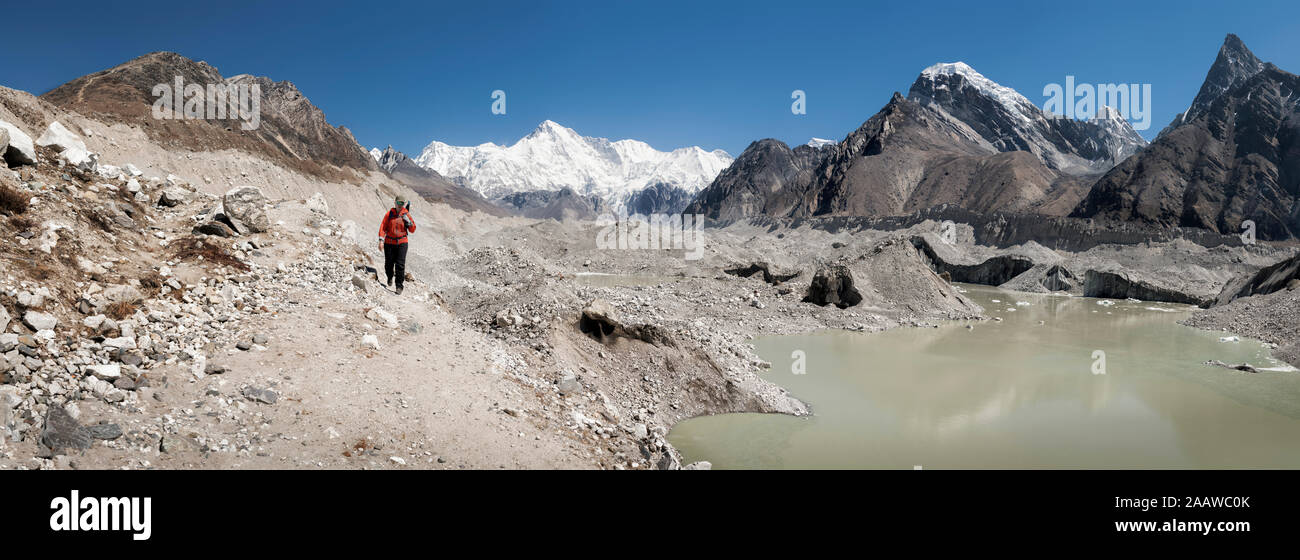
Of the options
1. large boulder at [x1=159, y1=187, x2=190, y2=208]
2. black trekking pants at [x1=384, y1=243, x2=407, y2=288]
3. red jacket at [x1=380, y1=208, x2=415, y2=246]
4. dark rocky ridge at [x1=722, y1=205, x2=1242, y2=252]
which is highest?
dark rocky ridge at [x1=722, y1=205, x2=1242, y2=252]

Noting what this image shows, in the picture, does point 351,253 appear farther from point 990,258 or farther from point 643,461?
point 990,258

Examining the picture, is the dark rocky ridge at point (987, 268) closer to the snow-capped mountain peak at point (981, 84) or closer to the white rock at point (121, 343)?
the white rock at point (121, 343)

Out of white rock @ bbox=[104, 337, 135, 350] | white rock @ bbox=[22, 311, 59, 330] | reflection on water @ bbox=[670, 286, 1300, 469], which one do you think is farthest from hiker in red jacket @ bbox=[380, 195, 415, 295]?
reflection on water @ bbox=[670, 286, 1300, 469]

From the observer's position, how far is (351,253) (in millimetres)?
11625

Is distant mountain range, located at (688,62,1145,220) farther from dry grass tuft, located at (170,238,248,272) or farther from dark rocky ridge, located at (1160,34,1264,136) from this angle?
dry grass tuft, located at (170,238,248,272)

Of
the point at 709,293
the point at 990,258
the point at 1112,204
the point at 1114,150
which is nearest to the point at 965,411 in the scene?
the point at 709,293

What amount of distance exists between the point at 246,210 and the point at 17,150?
2907mm

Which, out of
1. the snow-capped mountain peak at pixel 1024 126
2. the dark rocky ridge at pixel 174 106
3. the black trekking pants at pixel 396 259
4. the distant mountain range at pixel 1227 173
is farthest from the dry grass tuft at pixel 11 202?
the snow-capped mountain peak at pixel 1024 126

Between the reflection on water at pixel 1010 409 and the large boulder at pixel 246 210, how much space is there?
7.93m

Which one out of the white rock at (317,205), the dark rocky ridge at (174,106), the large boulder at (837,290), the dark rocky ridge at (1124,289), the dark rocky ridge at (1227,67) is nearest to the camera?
the white rock at (317,205)

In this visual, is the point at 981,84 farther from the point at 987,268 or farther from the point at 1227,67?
the point at 987,268

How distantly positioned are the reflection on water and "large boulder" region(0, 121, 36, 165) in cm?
1068

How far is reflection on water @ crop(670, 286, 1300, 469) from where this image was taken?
943 centimetres

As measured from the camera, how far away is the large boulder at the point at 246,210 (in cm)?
992
